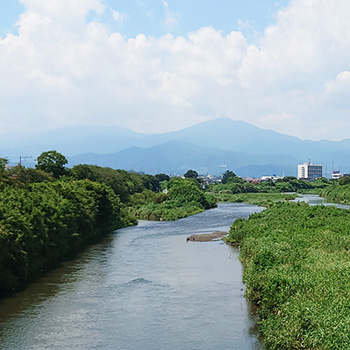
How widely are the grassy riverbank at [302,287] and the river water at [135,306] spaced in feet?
4.74

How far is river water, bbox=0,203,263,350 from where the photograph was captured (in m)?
20.0

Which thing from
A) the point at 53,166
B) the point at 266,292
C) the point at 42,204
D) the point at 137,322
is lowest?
the point at 137,322

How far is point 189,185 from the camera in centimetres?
9256

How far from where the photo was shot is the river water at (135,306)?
65.5 feet

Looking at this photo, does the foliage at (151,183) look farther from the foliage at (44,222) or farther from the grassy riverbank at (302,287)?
the grassy riverbank at (302,287)

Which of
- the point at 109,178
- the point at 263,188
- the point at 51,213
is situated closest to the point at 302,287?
the point at 51,213

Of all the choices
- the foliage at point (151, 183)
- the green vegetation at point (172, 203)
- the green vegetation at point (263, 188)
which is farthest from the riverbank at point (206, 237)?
the green vegetation at point (263, 188)

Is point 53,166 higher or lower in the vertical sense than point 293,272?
higher

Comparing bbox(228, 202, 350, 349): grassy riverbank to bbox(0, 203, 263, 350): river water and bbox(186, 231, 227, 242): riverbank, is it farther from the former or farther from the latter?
bbox(186, 231, 227, 242): riverbank

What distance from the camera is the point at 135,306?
2456cm

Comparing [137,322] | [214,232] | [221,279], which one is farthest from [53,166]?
[137,322]

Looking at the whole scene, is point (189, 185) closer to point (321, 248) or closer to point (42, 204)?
point (42, 204)

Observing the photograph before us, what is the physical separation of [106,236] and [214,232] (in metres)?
11.3

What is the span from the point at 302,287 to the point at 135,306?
861 cm
